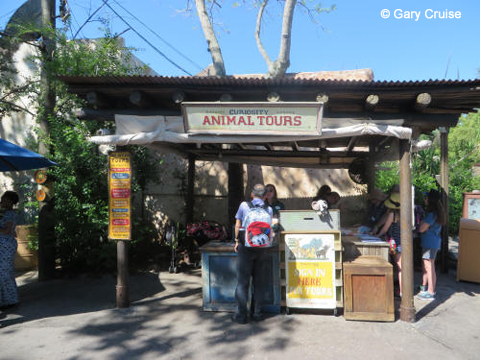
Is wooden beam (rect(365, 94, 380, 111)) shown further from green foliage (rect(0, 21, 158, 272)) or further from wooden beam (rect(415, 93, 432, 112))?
green foliage (rect(0, 21, 158, 272))

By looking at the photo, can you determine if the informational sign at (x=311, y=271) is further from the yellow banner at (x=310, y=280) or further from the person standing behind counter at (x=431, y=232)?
the person standing behind counter at (x=431, y=232)

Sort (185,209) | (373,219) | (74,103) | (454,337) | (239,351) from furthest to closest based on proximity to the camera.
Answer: (185,209)
(74,103)
(373,219)
(454,337)
(239,351)

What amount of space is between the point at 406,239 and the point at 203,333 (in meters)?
2.85

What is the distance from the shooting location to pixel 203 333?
4.16 m

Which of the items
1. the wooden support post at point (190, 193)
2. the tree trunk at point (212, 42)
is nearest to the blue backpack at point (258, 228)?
the wooden support post at point (190, 193)

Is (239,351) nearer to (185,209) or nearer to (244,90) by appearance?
(244,90)

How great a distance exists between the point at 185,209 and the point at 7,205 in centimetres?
417

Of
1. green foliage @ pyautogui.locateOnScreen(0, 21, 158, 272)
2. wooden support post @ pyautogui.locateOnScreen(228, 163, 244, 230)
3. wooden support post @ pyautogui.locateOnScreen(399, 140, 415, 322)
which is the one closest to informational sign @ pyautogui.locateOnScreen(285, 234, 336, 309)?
wooden support post @ pyautogui.locateOnScreen(399, 140, 415, 322)

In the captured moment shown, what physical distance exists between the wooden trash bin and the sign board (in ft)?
6.10

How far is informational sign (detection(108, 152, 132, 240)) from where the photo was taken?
4934mm

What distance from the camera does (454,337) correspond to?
405 cm

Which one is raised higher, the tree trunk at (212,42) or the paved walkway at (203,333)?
the tree trunk at (212,42)

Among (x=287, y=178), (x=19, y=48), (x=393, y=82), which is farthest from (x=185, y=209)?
(x=19, y=48)

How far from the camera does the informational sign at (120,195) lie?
194 inches
